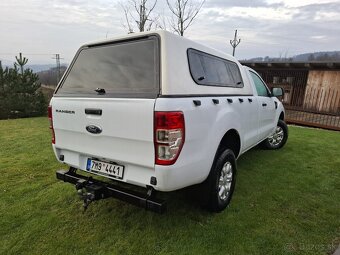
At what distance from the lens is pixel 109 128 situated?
2.39 metres

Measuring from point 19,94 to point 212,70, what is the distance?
11.5m

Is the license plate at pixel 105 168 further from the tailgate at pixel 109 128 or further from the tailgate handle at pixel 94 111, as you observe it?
the tailgate handle at pixel 94 111

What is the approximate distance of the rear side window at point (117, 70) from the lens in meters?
2.34

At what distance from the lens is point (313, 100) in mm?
14219

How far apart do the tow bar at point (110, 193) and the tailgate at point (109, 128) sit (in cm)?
29

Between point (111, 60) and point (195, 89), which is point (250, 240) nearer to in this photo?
point (195, 89)

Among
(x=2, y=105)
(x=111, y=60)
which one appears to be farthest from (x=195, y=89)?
(x=2, y=105)

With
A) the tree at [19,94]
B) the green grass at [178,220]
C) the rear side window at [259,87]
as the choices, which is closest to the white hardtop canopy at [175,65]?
the green grass at [178,220]

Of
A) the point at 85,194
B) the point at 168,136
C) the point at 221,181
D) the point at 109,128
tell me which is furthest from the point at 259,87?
the point at 85,194

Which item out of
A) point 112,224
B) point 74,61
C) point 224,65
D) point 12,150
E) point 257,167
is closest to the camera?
point 112,224

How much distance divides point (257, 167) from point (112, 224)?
302 cm

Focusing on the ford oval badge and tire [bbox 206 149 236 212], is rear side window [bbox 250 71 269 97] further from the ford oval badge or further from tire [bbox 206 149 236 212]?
the ford oval badge

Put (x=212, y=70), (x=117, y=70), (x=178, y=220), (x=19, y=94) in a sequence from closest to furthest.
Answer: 1. (x=117, y=70)
2. (x=178, y=220)
3. (x=212, y=70)
4. (x=19, y=94)

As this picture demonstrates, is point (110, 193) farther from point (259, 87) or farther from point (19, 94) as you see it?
point (19, 94)
